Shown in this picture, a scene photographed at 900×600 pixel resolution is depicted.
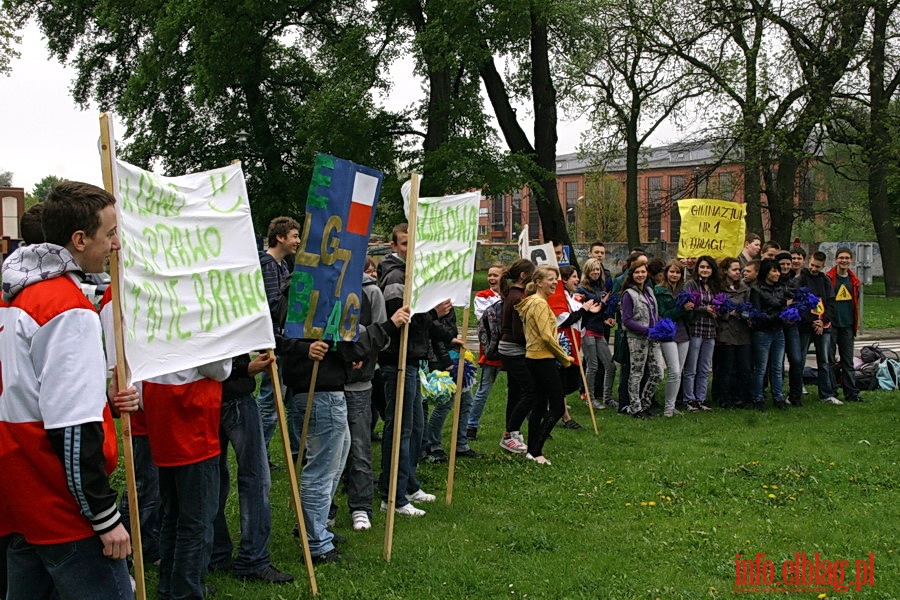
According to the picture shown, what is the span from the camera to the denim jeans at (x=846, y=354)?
12312mm

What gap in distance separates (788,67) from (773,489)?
68.6ft

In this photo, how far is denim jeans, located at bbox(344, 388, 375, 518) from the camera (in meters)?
6.20

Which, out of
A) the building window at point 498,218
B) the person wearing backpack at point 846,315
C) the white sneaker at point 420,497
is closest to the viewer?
the white sneaker at point 420,497

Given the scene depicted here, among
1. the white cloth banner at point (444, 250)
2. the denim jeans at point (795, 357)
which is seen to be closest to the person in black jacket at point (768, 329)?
the denim jeans at point (795, 357)

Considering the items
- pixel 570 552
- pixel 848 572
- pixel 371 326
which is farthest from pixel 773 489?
pixel 371 326

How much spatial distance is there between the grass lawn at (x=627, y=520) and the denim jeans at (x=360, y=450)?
24 centimetres

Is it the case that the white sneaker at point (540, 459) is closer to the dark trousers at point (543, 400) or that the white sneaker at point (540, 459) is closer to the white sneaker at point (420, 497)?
the dark trousers at point (543, 400)

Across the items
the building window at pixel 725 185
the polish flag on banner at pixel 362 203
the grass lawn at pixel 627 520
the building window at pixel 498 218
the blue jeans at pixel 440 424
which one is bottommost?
the grass lawn at pixel 627 520

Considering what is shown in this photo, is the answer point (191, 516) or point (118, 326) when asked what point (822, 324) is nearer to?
point (191, 516)

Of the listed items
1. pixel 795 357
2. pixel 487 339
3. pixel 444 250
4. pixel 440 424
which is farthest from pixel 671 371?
pixel 444 250

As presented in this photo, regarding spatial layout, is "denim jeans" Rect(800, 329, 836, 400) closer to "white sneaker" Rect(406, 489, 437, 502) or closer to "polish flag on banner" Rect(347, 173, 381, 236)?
"white sneaker" Rect(406, 489, 437, 502)

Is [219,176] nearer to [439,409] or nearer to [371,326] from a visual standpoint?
[371,326]

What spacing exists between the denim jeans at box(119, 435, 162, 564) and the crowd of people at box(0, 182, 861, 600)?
0.04 feet

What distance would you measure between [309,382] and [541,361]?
340cm
